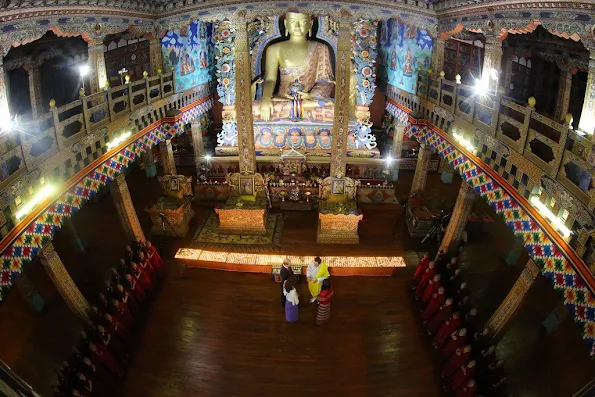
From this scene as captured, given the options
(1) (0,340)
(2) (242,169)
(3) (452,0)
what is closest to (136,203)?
(2) (242,169)

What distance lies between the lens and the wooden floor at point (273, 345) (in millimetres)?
8469

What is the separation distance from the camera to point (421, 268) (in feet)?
35.5

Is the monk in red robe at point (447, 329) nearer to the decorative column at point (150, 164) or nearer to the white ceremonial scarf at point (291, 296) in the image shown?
the white ceremonial scarf at point (291, 296)

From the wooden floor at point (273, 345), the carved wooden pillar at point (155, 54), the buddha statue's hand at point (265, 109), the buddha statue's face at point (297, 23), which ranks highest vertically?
the buddha statue's face at point (297, 23)

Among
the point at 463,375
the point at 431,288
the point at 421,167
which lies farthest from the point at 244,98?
the point at 463,375

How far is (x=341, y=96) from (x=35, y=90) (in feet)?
32.9

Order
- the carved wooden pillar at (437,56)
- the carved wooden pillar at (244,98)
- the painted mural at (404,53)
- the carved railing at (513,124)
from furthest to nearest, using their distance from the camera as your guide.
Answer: the painted mural at (404,53) < the carved wooden pillar at (437,56) < the carved wooden pillar at (244,98) < the carved railing at (513,124)

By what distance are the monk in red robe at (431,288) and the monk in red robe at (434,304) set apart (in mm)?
238

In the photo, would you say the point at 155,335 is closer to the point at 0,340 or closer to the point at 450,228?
the point at 0,340

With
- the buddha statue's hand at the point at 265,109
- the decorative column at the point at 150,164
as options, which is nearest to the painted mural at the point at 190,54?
the buddha statue's hand at the point at 265,109

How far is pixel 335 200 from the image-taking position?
44.7ft

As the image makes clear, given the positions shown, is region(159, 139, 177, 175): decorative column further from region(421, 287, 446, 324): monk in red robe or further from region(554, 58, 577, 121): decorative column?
region(554, 58, 577, 121): decorative column

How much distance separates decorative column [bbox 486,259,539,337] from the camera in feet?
27.1

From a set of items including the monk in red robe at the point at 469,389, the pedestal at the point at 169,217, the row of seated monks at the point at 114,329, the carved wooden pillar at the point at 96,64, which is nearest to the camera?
the monk in red robe at the point at 469,389
